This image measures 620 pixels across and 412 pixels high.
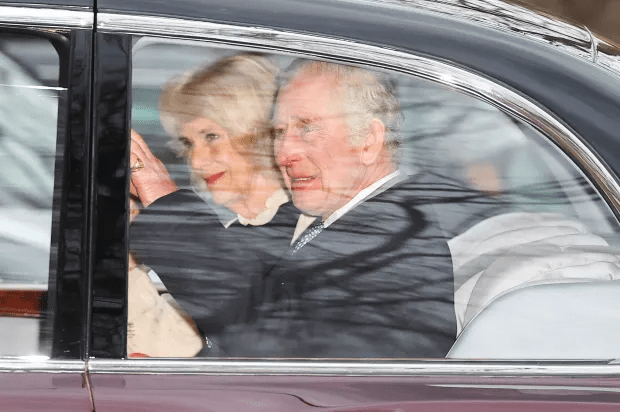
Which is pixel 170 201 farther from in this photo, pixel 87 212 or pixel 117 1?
pixel 117 1

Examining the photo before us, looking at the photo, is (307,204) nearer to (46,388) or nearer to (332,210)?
(332,210)

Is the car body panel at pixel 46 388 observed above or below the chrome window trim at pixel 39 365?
below

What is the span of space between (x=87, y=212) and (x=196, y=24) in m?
0.41

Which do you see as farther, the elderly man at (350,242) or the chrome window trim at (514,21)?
the chrome window trim at (514,21)

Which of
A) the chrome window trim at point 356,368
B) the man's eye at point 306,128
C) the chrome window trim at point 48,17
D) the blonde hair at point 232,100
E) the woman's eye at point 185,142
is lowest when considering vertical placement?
the chrome window trim at point 356,368

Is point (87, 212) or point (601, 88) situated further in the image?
point (601, 88)

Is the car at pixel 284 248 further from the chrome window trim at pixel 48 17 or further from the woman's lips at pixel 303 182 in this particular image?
the woman's lips at pixel 303 182

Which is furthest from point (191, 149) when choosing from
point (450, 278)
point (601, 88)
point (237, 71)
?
point (601, 88)

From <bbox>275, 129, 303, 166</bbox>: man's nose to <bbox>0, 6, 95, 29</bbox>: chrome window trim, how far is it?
418 mm

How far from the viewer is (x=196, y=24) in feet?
5.18

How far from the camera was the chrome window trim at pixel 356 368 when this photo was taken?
154 centimetres

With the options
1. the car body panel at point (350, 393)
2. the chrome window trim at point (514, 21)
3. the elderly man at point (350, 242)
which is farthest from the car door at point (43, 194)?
the chrome window trim at point (514, 21)

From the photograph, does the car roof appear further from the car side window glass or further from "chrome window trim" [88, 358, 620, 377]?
"chrome window trim" [88, 358, 620, 377]

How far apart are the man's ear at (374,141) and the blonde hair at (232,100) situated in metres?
0.19
